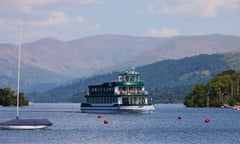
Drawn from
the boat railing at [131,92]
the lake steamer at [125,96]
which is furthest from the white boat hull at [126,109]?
the boat railing at [131,92]

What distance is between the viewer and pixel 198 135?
10244 centimetres

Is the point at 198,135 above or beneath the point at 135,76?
beneath

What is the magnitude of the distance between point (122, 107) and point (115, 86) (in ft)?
24.1

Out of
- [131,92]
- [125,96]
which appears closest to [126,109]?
[125,96]

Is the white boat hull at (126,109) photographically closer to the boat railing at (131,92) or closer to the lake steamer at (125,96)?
the lake steamer at (125,96)

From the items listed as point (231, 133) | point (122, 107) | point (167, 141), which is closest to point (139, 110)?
point (122, 107)

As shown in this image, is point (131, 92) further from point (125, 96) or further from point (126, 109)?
point (126, 109)

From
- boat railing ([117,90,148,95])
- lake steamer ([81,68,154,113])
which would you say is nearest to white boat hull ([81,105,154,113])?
lake steamer ([81,68,154,113])

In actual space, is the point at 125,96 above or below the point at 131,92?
below

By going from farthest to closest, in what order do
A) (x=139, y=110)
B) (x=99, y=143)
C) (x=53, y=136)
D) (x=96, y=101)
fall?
(x=96, y=101) < (x=139, y=110) < (x=53, y=136) < (x=99, y=143)

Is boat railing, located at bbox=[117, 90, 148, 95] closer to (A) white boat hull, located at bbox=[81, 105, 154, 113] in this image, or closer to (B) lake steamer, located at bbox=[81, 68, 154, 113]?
(B) lake steamer, located at bbox=[81, 68, 154, 113]

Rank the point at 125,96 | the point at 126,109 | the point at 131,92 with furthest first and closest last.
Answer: the point at 131,92 < the point at 125,96 < the point at 126,109

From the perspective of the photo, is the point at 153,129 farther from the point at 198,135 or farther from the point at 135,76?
the point at 135,76

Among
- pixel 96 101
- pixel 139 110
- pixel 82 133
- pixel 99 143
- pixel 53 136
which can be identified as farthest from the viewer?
pixel 96 101
